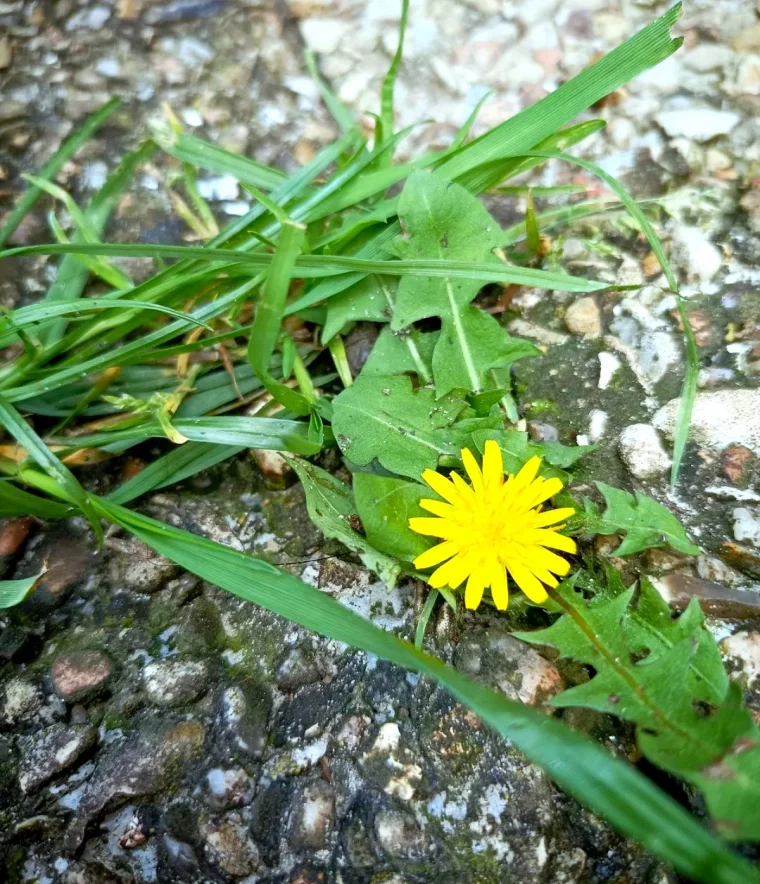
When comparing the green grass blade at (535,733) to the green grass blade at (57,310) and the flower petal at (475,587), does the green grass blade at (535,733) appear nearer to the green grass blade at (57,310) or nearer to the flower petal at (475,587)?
the flower petal at (475,587)

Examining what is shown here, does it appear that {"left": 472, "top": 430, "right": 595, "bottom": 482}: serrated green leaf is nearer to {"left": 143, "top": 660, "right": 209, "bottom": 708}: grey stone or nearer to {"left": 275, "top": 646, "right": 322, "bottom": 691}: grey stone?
{"left": 275, "top": 646, "right": 322, "bottom": 691}: grey stone

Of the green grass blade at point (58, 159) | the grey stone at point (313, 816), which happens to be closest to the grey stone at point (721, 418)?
the grey stone at point (313, 816)

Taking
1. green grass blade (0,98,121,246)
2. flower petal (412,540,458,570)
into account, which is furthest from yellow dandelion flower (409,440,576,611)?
green grass blade (0,98,121,246)

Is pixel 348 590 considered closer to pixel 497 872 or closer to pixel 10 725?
pixel 497 872

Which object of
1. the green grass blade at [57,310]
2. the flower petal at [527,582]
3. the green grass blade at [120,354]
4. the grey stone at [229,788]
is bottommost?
the grey stone at [229,788]

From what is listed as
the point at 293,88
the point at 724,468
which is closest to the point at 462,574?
the point at 724,468
